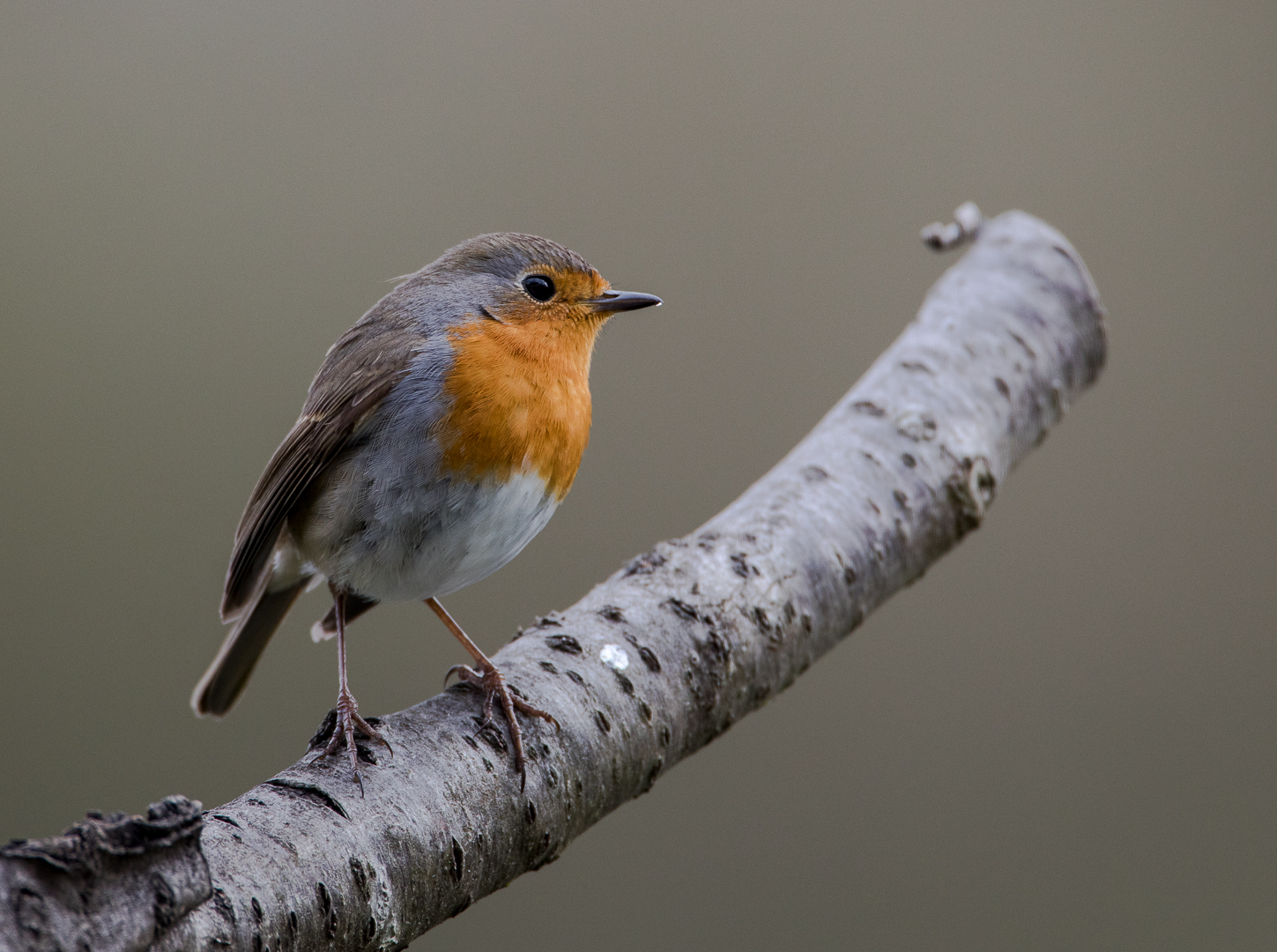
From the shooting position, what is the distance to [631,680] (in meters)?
1.79

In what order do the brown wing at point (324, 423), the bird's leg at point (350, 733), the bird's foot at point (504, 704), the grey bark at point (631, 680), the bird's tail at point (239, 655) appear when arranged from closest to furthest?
the grey bark at point (631, 680) → the bird's leg at point (350, 733) → the bird's foot at point (504, 704) → the brown wing at point (324, 423) → the bird's tail at point (239, 655)

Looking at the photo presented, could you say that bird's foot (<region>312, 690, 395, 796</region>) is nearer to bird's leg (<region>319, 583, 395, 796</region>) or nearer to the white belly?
bird's leg (<region>319, 583, 395, 796</region>)

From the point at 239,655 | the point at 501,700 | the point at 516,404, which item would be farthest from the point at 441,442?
the point at 239,655

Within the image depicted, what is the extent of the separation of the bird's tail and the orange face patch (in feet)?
2.42

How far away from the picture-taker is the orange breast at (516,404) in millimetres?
1865

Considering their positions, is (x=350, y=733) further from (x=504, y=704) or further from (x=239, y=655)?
(x=239, y=655)

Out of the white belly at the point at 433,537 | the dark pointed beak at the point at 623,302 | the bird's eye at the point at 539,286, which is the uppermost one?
the bird's eye at the point at 539,286

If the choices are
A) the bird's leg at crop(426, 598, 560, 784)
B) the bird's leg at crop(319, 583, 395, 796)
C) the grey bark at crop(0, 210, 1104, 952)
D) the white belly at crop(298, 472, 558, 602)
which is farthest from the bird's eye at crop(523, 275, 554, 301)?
the bird's leg at crop(319, 583, 395, 796)

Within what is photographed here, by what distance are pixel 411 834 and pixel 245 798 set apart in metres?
0.23

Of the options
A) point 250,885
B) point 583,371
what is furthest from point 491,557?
point 250,885

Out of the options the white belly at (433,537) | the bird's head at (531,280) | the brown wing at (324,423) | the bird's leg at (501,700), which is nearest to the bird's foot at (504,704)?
the bird's leg at (501,700)

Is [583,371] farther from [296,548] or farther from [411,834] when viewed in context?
[411,834]

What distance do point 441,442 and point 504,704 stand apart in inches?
20.2

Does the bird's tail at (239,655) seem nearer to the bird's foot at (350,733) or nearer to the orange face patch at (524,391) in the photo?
the orange face patch at (524,391)
